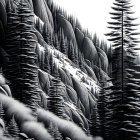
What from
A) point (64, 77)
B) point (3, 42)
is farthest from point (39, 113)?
point (64, 77)

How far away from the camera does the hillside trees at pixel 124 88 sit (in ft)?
86.5

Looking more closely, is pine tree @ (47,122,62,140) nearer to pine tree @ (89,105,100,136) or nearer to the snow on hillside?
pine tree @ (89,105,100,136)

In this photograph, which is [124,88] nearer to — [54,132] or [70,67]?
[54,132]

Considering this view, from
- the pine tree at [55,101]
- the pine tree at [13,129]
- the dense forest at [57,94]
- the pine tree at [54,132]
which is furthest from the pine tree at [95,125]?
the pine tree at [13,129]

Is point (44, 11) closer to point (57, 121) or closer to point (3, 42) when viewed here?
point (3, 42)

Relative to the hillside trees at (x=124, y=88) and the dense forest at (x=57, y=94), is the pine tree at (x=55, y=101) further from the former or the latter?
the hillside trees at (x=124, y=88)

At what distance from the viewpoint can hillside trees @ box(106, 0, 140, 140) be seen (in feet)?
86.5

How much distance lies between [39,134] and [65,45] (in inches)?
2139

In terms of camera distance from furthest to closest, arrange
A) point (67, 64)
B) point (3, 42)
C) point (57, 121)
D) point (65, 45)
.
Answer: point (65, 45), point (67, 64), point (3, 42), point (57, 121)

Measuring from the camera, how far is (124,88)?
26.7 metres

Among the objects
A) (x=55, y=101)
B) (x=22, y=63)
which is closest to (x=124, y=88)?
(x=55, y=101)

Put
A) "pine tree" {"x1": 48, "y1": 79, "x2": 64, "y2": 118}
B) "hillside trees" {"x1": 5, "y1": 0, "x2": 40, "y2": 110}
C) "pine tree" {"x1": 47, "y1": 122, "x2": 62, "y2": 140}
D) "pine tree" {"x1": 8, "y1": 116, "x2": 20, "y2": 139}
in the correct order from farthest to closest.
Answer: "pine tree" {"x1": 48, "y1": 79, "x2": 64, "y2": 118} < "hillside trees" {"x1": 5, "y1": 0, "x2": 40, "y2": 110} < "pine tree" {"x1": 47, "y1": 122, "x2": 62, "y2": 140} < "pine tree" {"x1": 8, "y1": 116, "x2": 20, "y2": 139}

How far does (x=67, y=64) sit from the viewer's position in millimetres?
72875

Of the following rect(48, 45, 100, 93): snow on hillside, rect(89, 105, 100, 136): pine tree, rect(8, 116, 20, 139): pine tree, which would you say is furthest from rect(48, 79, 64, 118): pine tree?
rect(48, 45, 100, 93): snow on hillside
